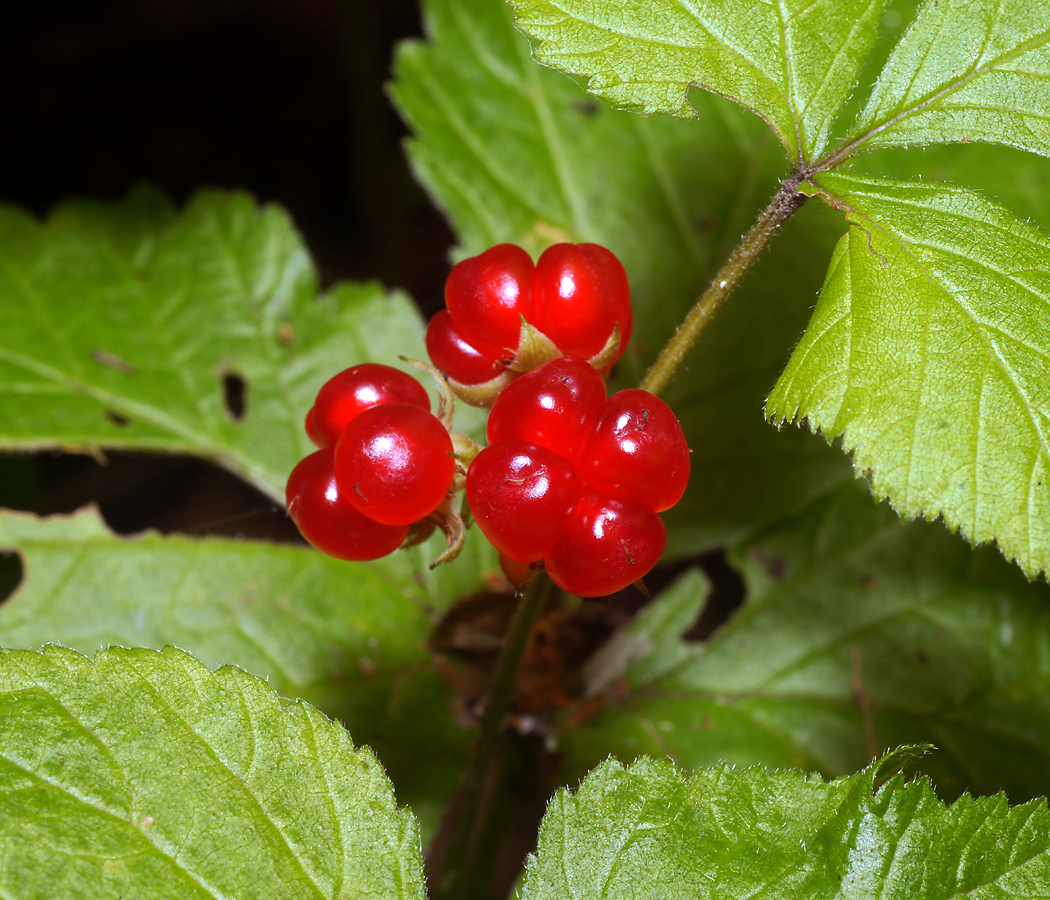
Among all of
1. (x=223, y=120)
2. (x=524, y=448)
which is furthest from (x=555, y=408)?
(x=223, y=120)

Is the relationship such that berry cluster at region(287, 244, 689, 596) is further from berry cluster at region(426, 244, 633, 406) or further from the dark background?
the dark background

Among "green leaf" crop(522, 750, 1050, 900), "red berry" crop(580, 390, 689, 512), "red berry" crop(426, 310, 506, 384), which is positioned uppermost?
"red berry" crop(426, 310, 506, 384)

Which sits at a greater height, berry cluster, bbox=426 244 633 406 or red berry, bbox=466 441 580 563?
berry cluster, bbox=426 244 633 406

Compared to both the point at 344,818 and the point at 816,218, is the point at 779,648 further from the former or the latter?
the point at 344,818

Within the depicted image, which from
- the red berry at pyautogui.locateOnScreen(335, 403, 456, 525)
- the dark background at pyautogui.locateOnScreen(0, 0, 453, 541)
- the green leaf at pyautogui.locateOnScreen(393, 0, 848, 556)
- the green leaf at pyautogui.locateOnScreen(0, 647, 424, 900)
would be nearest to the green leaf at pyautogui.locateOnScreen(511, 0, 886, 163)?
the red berry at pyautogui.locateOnScreen(335, 403, 456, 525)

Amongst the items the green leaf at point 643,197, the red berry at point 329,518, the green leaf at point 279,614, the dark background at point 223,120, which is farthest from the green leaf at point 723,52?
the dark background at point 223,120

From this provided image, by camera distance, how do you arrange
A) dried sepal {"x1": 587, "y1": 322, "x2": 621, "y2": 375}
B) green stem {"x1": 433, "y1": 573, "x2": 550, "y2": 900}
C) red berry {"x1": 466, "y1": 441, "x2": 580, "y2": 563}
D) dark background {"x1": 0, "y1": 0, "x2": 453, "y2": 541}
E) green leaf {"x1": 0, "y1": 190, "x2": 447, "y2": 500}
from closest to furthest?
red berry {"x1": 466, "y1": 441, "x2": 580, "y2": 563}, dried sepal {"x1": 587, "y1": 322, "x2": 621, "y2": 375}, green stem {"x1": 433, "y1": 573, "x2": 550, "y2": 900}, green leaf {"x1": 0, "y1": 190, "x2": 447, "y2": 500}, dark background {"x1": 0, "y1": 0, "x2": 453, "y2": 541}

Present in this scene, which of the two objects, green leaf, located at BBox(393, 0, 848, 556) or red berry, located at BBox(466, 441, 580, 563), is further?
green leaf, located at BBox(393, 0, 848, 556)

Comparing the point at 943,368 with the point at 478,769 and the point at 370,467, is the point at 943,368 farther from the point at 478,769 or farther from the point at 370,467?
the point at 478,769
